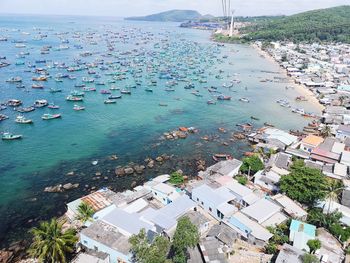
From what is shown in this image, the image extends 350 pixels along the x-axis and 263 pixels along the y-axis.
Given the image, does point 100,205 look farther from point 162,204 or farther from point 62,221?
point 162,204

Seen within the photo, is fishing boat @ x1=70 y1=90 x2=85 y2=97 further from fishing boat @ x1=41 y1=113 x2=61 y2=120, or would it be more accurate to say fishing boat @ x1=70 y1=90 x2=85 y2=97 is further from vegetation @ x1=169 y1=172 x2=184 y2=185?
vegetation @ x1=169 y1=172 x2=184 y2=185

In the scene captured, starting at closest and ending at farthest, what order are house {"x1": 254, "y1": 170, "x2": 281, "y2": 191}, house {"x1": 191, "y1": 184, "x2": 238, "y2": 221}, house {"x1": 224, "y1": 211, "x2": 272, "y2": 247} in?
house {"x1": 224, "y1": 211, "x2": 272, "y2": 247} → house {"x1": 191, "y1": 184, "x2": 238, "y2": 221} → house {"x1": 254, "y1": 170, "x2": 281, "y2": 191}

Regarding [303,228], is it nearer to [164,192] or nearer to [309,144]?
[164,192]

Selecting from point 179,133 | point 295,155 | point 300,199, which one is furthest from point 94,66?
point 300,199

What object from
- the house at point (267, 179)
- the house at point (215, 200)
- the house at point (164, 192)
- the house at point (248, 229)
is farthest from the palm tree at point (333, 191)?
the house at point (164, 192)

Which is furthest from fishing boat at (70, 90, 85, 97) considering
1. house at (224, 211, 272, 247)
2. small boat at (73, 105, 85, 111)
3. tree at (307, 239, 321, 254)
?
tree at (307, 239, 321, 254)

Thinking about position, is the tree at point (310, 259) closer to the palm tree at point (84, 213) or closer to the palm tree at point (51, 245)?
the palm tree at point (51, 245)

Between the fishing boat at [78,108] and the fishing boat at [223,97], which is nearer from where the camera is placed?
the fishing boat at [78,108]

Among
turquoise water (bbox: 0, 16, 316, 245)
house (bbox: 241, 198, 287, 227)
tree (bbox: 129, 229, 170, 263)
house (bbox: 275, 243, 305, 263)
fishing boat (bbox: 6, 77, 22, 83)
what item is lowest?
turquoise water (bbox: 0, 16, 316, 245)
